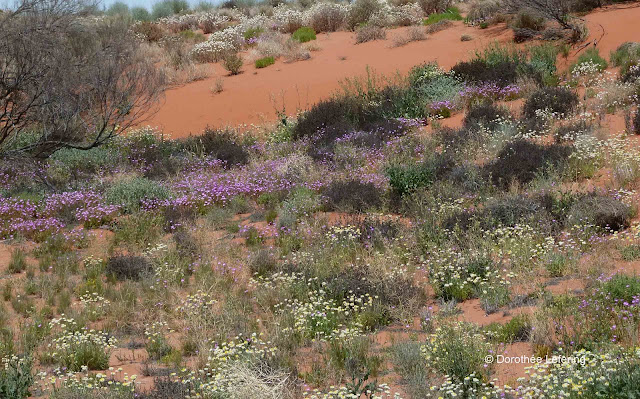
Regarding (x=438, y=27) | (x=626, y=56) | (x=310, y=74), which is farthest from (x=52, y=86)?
(x=438, y=27)

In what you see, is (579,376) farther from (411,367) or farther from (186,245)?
(186,245)

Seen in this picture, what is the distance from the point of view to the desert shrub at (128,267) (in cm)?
895

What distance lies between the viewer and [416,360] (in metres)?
5.81

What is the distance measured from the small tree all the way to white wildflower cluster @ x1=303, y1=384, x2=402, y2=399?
888 centimetres

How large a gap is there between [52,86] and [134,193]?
3236mm

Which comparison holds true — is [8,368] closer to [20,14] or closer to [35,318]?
[35,318]

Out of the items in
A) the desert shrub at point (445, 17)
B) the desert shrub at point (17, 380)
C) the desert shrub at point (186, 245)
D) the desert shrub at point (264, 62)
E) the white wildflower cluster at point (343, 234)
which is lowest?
the white wildflower cluster at point (343, 234)

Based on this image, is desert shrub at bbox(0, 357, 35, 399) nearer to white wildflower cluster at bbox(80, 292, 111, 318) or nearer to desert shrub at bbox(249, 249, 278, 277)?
white wildflower cluster at bbox(80, 292, 111, 318)

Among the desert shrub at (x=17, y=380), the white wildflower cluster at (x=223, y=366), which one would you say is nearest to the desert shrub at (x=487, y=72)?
the white wildflower cluster at (x=223, y=366)

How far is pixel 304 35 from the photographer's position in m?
27.0

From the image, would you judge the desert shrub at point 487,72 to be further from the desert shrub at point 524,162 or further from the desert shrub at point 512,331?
the desert shrub at point 512,331

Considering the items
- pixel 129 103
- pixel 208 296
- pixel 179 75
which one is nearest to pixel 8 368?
pixel 208 296

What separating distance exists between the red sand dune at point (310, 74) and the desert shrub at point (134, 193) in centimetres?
518

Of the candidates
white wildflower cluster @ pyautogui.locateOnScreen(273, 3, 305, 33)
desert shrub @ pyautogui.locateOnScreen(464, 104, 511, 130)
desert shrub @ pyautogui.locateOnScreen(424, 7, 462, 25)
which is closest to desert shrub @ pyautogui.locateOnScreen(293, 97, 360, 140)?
desert shrub @ pyautogui.locateOnScreen(464, 104, 511, 130)
